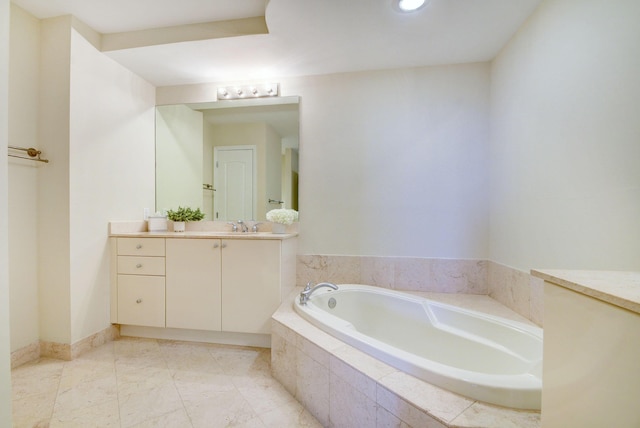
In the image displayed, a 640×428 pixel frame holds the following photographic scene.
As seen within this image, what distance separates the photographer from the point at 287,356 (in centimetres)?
149

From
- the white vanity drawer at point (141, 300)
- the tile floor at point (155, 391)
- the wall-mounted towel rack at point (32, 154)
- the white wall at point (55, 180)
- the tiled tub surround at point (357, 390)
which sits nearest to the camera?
the tiled tub surround at point (357, 390)

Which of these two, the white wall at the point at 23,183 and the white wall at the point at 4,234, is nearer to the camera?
the white wall at the point at 4,234

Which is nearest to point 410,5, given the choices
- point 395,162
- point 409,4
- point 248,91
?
point 409,4

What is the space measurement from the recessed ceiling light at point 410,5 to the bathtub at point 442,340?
1782 mm

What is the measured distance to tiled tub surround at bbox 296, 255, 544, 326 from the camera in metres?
2.01

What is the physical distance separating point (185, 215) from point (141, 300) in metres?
0.78

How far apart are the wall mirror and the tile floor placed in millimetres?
1188

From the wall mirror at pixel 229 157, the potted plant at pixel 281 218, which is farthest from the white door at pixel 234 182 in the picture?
the potted plant at pixel 281 218

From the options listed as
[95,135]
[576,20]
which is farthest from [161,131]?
[576,20]

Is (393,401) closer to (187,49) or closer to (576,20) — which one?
(576,20)

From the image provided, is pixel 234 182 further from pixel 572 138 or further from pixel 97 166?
pixel 572 138

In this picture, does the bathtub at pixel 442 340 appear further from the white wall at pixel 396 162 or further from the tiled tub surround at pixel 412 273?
the white wall at pixel 396 162

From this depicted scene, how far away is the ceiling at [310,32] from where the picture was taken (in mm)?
1556

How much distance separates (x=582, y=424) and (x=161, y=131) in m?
3.13
